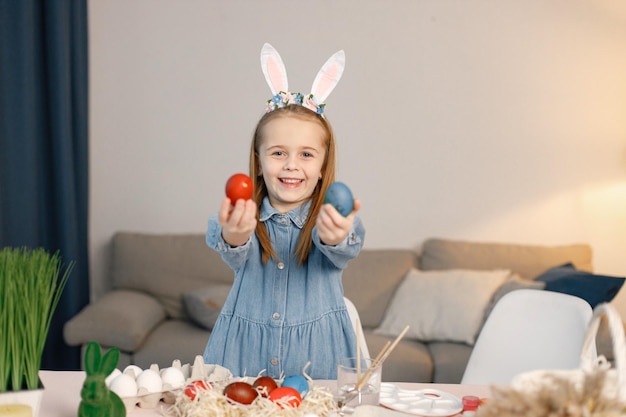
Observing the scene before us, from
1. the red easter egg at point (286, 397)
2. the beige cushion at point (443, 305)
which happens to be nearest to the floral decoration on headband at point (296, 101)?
the red easter egg at point (286, 397)

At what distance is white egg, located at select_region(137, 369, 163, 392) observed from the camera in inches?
54.4

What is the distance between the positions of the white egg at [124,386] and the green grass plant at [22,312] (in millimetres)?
173

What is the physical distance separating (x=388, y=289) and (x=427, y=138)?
878 mm

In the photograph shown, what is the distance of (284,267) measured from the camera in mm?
1874

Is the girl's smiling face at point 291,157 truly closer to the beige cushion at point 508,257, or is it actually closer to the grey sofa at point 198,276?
the grey sofa at point 198,276

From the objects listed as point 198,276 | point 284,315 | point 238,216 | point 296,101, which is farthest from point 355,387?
point 198,276

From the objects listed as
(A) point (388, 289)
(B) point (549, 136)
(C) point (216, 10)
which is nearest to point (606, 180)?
(B) point (549, 136)

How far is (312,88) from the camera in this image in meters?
1.89

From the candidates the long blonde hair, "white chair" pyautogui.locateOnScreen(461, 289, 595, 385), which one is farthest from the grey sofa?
the long blonde hair

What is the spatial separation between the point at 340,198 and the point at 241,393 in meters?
0.41

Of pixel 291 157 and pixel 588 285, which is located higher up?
pixel 291 157

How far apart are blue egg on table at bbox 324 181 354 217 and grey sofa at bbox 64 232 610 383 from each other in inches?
82.2

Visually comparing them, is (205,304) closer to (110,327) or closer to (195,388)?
(110,327)

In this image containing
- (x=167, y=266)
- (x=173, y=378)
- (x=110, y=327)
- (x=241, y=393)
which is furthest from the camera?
(x=167, y=266)
